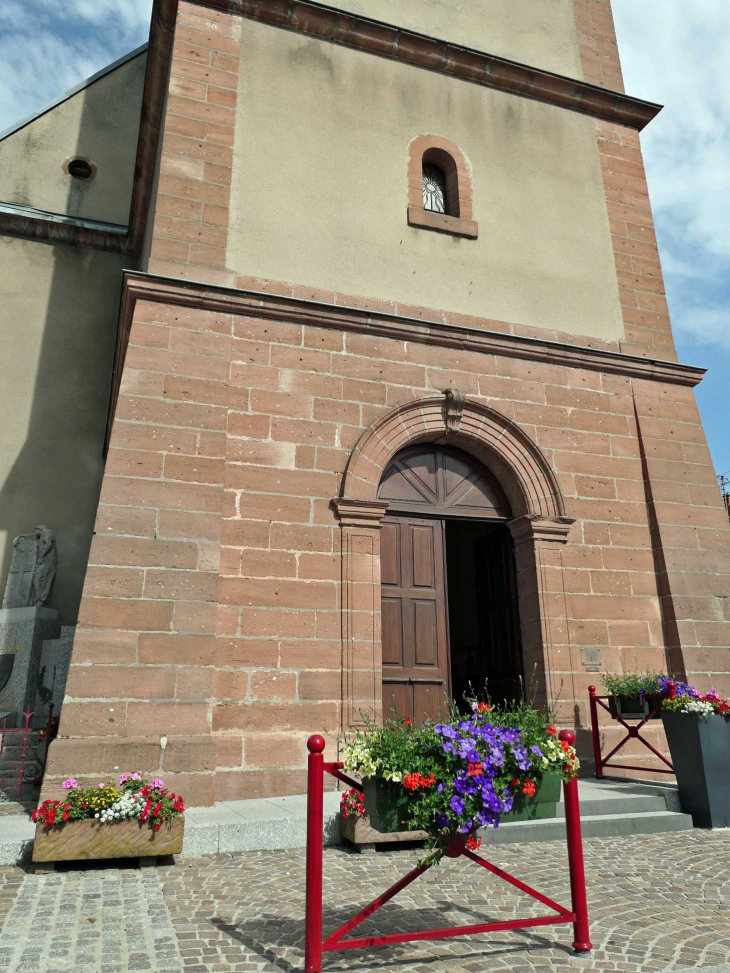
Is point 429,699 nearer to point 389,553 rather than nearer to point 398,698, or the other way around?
point 398,698

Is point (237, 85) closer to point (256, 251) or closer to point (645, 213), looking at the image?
point (256, 251)

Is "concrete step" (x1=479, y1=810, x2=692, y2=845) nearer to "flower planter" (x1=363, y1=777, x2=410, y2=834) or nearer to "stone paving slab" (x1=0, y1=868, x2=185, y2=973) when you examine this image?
"stone paving slab" (x1=0, y1=868, x2=185, y2=973)

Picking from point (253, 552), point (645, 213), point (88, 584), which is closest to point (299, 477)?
point (253, 552)

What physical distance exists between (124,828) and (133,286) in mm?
5212

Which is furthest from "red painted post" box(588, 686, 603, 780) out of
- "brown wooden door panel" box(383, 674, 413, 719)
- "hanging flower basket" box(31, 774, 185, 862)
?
"hanging flower basket" box(31, 774, 185, 862)

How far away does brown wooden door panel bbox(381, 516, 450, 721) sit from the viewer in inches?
318

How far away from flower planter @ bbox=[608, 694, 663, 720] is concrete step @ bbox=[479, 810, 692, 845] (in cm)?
88

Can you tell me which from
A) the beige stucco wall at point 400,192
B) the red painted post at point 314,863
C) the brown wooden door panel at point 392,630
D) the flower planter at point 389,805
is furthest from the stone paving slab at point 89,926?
the beige stucco wall at point 400,192

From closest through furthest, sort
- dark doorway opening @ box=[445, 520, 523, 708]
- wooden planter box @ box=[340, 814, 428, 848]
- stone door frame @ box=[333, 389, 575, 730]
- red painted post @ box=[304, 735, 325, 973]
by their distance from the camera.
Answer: red painted post @ box=[304, 735, 325, 973], wooden planter box @ box=[340, 814, 428, 848], stone door frame @ box=[333, 389, 575, 730], dark doorway opening @ box=[445, 520, 523, 708]

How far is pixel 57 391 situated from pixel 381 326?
593cm

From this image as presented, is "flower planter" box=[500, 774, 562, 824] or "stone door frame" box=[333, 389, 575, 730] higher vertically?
"stone door frame" box=[333, 389, 575, 730]

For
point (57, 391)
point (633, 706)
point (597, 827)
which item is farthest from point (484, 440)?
point (57, 391)

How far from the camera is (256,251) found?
8656 millimetres

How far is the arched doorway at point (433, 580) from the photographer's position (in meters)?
8.15
